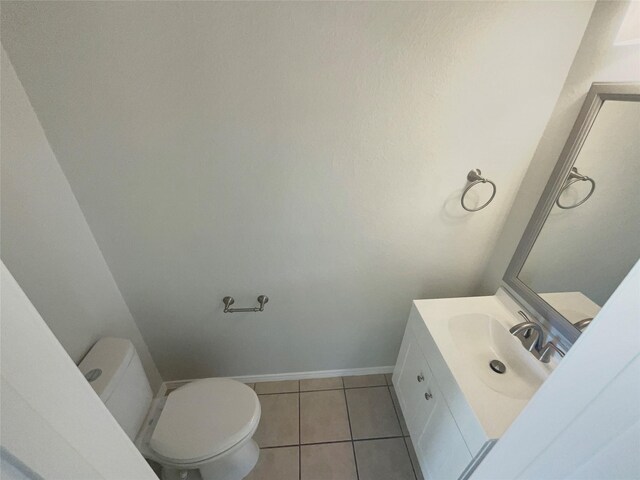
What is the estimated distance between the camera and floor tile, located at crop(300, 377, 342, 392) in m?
1.70

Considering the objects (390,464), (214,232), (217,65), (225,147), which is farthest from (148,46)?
(390,464)

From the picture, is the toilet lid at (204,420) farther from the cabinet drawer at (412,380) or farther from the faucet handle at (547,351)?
the faucet handle at (547,351)

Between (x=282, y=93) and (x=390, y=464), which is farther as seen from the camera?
(x=390, y=464)

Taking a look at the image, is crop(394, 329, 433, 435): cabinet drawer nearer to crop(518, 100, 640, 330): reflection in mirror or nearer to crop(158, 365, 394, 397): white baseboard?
crop(158, 365, 394, 397): white baseboard

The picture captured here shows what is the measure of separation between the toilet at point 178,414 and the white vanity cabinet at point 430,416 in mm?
737

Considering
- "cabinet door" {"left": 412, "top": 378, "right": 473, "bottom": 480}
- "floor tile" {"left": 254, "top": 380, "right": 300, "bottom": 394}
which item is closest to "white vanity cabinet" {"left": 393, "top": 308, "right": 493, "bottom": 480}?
"cabinet door" {"left": 412, "top": 378, "right": 473, "bottom": 480}

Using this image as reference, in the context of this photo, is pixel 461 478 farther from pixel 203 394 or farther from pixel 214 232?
pixel 214 232

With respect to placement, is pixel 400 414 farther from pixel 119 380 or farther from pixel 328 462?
pixel 119 380

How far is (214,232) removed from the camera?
1165 mm

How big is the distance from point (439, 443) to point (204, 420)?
97cm

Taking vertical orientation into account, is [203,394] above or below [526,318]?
below

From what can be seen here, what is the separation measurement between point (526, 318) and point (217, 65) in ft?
4.92

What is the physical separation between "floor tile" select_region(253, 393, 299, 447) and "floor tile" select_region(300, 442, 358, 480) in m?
0.10

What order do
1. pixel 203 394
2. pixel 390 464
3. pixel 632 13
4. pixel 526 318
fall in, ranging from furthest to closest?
pixel 390 464
pixel 203 394
pixel 526 318
pixel 632 13
